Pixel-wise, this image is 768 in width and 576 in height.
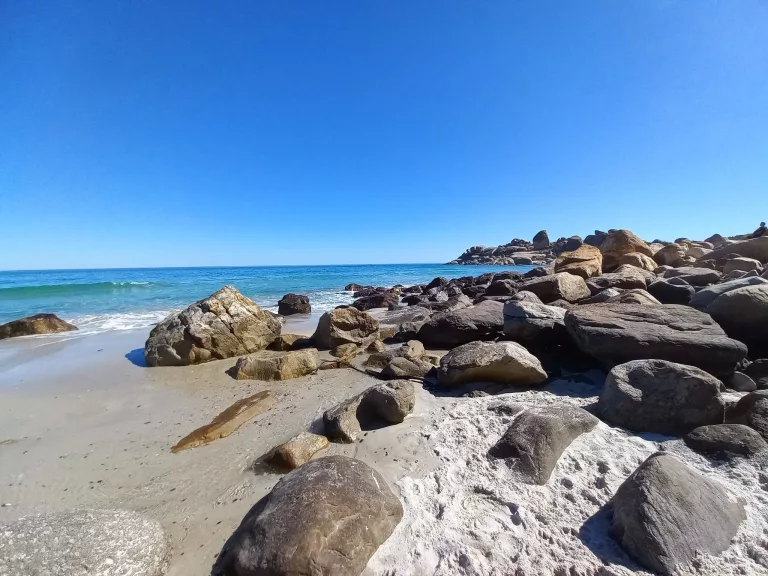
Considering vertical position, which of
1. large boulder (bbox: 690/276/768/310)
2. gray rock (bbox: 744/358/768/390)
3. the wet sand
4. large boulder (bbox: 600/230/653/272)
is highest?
large boulder (bbox: 600/230/653/272)

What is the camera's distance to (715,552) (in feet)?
6.22

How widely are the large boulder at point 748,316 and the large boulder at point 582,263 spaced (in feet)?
22.6

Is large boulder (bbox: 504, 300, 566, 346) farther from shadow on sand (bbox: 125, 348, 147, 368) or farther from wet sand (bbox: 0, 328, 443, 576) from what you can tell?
shadow on sand (bbox: 125, 348, 147, 368)

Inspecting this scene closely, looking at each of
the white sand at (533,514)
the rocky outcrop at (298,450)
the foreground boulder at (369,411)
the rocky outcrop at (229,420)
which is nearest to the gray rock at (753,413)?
the white sand at (533,514)

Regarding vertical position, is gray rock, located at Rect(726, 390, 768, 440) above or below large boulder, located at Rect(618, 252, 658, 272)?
below

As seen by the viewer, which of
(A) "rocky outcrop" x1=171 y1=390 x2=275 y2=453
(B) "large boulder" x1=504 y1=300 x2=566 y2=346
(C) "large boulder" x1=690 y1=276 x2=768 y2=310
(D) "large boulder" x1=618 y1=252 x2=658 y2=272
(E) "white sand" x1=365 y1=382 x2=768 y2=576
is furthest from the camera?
(D) "large boulder" x1=618 y1=252 x2=658 y2=272

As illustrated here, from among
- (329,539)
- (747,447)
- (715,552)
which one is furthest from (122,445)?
(747,447)

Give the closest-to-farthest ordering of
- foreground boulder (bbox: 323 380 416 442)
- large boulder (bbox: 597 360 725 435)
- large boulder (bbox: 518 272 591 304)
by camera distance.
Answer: large boulder (bbox: 597 360 725 435), foreground boulder (bbox: 323 380 416 442), large boulder (bbox: 518 272 591 304)

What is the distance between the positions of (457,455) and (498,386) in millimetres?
1422

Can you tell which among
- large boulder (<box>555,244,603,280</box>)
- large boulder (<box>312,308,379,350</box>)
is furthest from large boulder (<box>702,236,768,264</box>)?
large boulder (<box>312,308,379,350</box>)

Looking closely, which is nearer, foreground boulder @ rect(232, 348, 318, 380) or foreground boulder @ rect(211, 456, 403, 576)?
foreground boulder @ rect(211, 456, 403, 576)

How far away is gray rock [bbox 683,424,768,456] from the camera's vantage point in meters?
2.53

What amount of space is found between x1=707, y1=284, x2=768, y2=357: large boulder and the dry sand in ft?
6.49

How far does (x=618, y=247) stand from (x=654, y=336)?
514 inches
